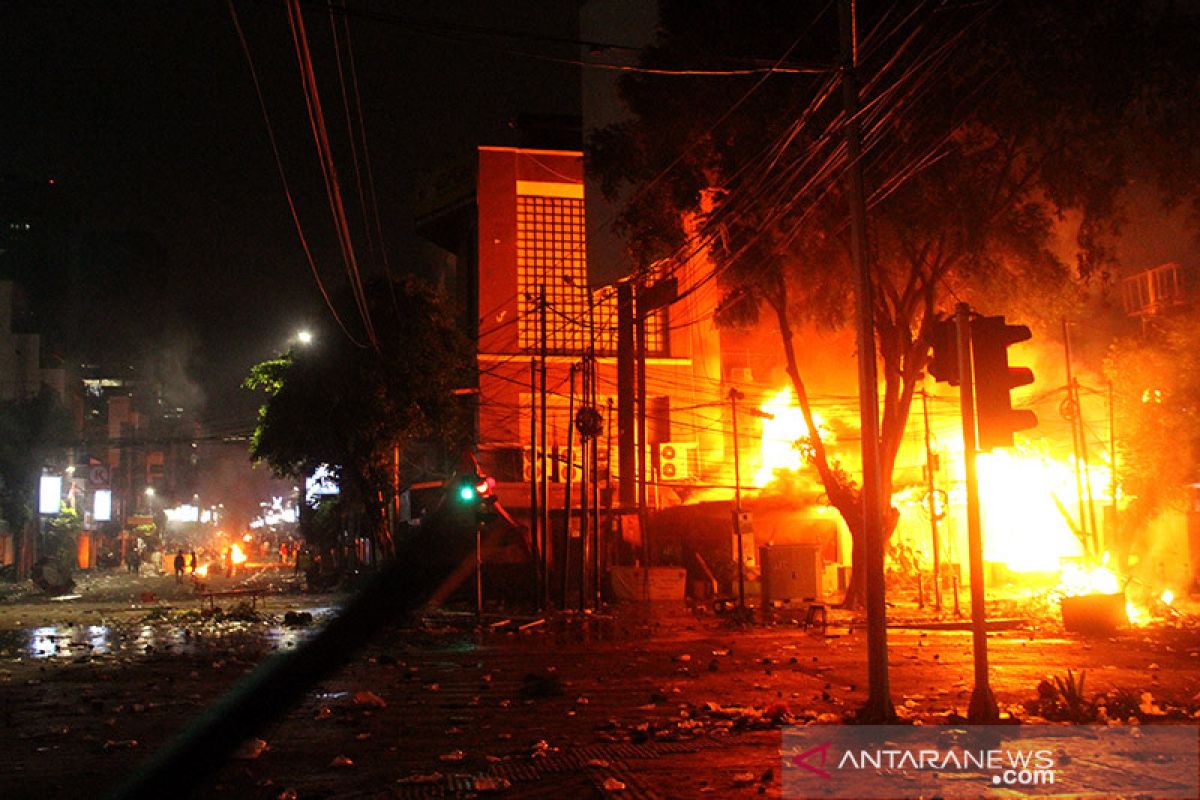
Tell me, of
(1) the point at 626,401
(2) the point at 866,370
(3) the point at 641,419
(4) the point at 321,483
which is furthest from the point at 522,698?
(4) the point at 321,483

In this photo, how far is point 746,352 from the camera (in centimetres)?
4472

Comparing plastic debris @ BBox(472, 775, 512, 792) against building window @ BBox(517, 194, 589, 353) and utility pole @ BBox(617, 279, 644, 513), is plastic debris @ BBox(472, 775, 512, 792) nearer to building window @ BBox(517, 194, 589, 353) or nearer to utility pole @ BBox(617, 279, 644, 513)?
utility pole @ BBox(617, 279, 644, 513)

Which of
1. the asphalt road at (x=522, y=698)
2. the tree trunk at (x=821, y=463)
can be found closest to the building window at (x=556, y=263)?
the tree trunk at (x=821, y=463)

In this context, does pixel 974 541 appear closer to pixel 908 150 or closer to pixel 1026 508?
pixel 908 150

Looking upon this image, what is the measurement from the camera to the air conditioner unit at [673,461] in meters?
37.7

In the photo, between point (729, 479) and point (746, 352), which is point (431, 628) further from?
point (746, 352)

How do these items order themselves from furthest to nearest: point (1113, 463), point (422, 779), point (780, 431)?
point (780, 431) → point (1113, 463) → point (422, 779)

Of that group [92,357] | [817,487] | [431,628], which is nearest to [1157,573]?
[817,487]

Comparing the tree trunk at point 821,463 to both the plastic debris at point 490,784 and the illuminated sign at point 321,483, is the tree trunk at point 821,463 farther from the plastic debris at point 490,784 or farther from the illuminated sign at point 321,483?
the illuminated sign at point 321,483

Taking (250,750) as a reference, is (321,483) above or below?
above

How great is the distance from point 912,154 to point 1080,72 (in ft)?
11.1

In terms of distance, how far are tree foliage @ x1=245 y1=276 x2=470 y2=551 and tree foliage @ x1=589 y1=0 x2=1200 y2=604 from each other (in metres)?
12.6

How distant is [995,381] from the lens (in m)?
9.79

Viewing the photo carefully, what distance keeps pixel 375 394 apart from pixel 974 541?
89.7ft
